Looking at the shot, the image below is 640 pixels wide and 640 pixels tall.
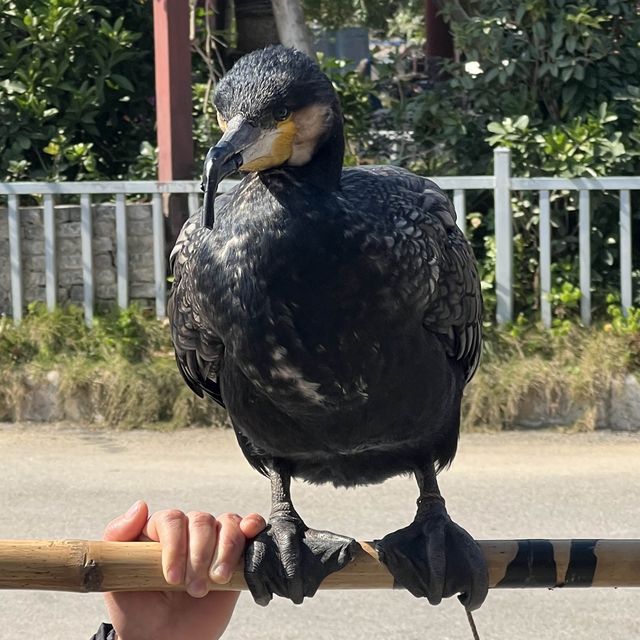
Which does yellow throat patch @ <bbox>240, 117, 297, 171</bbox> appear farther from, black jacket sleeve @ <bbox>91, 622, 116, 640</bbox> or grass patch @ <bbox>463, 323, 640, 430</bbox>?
grass patch @ <bbox>463, 323, 640, 430</bbox>

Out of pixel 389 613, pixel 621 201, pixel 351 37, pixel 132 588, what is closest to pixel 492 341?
pixel 621 201

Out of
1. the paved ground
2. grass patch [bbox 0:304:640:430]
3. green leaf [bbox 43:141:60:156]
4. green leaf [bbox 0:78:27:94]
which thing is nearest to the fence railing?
grass patch [bbox 0:304:640:430]

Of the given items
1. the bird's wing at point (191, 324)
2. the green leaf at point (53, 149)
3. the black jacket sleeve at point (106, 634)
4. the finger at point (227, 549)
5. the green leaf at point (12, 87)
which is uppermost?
the green leaf at point (12, 87)

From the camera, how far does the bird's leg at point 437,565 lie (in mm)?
2029

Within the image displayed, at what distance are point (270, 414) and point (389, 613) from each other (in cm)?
241

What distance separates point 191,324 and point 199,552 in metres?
0.48

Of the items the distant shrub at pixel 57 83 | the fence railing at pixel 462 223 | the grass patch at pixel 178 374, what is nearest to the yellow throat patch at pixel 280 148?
the grass patch at pixel 178 374

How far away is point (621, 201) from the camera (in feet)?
21.3

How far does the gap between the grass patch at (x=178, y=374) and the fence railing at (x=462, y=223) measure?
7.6 inches

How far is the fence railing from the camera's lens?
6.52 meters

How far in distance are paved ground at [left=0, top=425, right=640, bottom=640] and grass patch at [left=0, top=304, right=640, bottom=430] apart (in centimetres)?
12

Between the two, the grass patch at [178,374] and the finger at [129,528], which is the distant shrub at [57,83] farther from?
the finger at [129,528]

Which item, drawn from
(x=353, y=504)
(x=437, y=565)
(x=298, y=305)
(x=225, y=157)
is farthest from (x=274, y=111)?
(x=353, y=504)

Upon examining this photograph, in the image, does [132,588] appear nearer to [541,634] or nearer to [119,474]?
[541,634]
